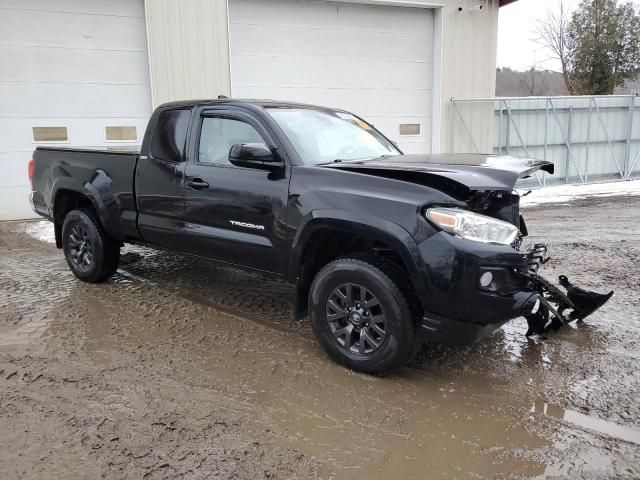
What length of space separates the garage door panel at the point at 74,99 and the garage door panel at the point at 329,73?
1.87 m

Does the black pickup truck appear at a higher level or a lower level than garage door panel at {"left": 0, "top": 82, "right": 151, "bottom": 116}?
lower

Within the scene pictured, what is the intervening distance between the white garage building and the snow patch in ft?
7.65

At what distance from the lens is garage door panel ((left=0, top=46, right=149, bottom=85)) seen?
29.6 ft

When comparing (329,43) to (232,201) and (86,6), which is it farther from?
(232,201)

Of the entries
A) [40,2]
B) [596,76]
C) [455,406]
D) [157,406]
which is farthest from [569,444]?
[596,76]

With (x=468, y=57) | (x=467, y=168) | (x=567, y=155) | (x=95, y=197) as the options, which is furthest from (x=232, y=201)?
(x=567, y=155)

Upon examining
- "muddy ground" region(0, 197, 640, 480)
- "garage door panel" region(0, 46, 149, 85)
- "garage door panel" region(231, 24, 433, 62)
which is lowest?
"muddy ground" region(0, 197, 640, 480)

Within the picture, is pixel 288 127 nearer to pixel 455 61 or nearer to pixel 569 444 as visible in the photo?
pixel 569 444

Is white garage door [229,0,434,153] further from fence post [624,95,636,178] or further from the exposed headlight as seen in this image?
the exposed headlight

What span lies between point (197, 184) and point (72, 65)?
6380 millimetres

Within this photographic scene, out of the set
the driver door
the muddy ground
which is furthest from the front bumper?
the driver door

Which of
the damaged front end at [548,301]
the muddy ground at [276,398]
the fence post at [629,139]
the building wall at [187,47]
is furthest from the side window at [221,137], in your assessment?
the fence post at [629,139]

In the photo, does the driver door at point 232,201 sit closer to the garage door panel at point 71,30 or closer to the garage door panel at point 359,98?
the garage door panel at point 71,30

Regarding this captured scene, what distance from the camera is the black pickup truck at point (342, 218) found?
3250 mm
